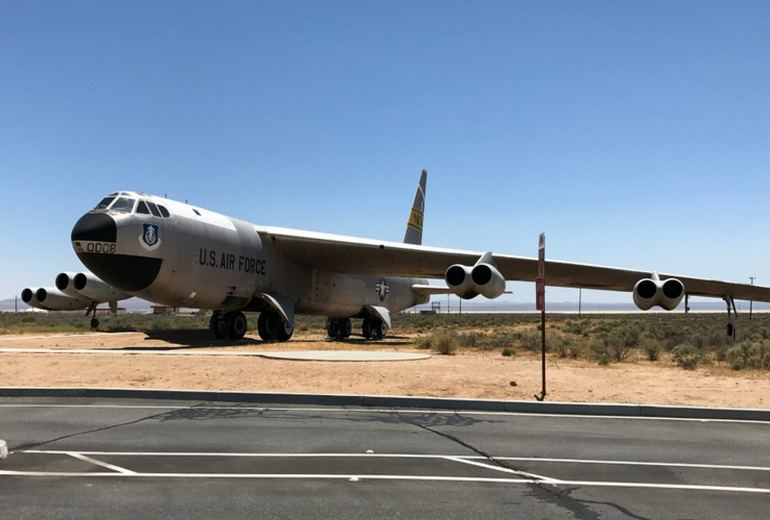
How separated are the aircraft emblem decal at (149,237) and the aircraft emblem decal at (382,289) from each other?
14.7 metres

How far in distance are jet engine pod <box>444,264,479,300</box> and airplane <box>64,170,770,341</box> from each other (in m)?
0.03

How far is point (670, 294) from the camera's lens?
2145 cm

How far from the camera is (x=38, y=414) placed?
1020cm

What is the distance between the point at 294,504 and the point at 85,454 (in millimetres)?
3089

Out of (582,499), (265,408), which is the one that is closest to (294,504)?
(582,499)

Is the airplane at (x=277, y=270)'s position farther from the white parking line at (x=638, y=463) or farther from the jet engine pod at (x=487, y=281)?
the white parking line at (x=638, y=463)

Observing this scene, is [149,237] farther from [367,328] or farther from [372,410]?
[367,328]

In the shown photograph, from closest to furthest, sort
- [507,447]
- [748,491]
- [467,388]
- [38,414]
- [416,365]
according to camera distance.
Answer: [748,491] < [507,447] < [38,414] < [467,388] < [416,365]

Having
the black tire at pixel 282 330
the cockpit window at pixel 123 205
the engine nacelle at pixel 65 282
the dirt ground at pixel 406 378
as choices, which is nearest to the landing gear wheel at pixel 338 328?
the black tire at pixel 282 330

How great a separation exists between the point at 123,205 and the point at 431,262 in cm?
1144

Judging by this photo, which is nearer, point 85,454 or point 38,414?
point 85,454

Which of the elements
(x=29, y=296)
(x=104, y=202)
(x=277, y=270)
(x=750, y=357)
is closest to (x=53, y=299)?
(x=29, y=296)

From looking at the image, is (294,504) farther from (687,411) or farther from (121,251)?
(121,251)

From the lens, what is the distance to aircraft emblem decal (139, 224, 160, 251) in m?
19.7
